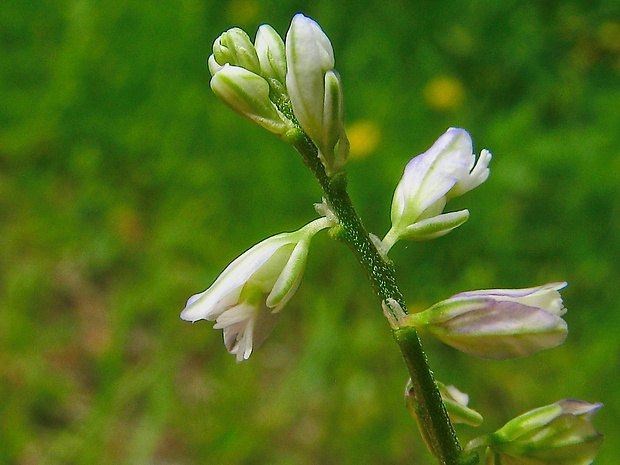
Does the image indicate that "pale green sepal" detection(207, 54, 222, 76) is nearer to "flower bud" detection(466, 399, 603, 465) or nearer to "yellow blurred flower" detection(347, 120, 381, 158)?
"flower bud" detection(466, 399, 603, 465)

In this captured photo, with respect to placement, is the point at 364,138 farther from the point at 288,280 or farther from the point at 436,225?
the point at 288,280

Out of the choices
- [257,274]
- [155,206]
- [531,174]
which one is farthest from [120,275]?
[257,274]

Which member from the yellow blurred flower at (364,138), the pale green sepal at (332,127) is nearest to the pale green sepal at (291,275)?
the pale green sepal at (332,127)

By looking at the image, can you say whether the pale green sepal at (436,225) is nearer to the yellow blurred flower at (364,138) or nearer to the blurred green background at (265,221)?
the blurred green background at (265,221)

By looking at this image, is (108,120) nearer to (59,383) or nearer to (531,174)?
(59,383)

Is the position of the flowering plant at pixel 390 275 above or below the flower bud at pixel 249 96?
below
